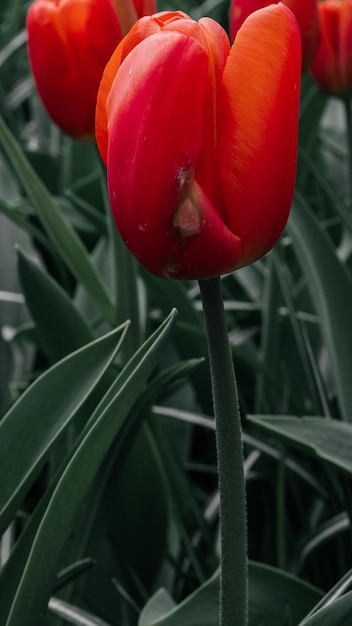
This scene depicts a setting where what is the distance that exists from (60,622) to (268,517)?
0.35 m

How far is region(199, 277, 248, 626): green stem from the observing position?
42cm

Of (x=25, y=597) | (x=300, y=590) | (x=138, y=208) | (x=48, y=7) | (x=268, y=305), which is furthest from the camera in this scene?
(x=268, y=305)

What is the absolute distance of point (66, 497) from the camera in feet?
1.73

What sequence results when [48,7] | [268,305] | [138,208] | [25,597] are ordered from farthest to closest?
[268,305], [48,7], [25,597], [138,208]

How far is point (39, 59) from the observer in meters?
0.77

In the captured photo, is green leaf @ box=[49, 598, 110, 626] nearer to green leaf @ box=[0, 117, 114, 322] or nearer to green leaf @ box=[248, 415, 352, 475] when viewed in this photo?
green leaf @ box=[248, 415, 352, 475]

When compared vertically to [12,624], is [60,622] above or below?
below

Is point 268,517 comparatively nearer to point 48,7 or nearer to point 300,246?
point 300,246

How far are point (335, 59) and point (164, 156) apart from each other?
22.0 inches

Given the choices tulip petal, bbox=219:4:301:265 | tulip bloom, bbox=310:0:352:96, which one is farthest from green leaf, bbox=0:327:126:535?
tulip bloom, bbox=310:0:352:96

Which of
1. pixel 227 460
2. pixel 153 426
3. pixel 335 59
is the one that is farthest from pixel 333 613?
Result: pixel 335 59

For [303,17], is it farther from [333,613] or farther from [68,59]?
[333,613]

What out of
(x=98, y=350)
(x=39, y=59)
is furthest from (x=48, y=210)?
(x=98, y=350)

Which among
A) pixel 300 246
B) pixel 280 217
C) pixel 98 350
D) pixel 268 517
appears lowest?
pixel 268 517
